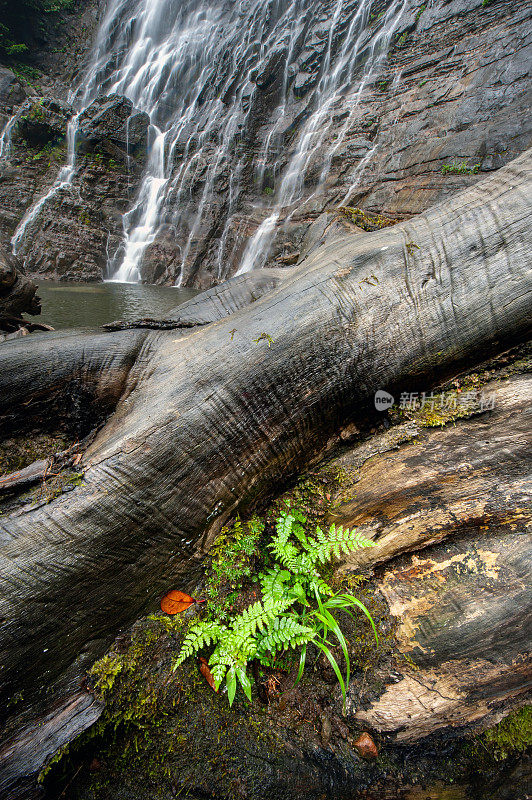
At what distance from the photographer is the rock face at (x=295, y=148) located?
30.9 ft

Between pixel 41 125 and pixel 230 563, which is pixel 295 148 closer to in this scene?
pixel 41 125

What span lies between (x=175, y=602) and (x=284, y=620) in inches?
23.2

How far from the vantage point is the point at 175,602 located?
1735 mm

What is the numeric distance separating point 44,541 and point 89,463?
374mm

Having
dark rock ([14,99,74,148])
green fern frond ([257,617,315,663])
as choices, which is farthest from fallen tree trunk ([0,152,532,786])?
dark rock ([14,99,74,148])

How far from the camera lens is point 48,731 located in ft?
4.42

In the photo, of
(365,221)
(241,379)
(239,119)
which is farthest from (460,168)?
(239,119)

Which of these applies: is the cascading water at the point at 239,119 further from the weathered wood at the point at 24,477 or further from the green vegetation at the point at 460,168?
the weathered wood at the point at 24,477

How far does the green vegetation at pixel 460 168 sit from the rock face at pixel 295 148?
0.03 meters

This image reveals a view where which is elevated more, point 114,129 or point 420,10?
point 114,129

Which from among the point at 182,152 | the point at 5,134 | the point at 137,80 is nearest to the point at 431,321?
the point at 182,152

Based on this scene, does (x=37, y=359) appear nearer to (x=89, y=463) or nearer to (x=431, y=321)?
(x=89, y=463)

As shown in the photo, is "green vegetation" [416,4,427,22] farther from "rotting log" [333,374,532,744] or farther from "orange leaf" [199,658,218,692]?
"orange leaf" [199,658,218,692]

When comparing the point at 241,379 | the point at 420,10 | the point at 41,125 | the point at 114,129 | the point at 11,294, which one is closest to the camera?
the point at 241,379
